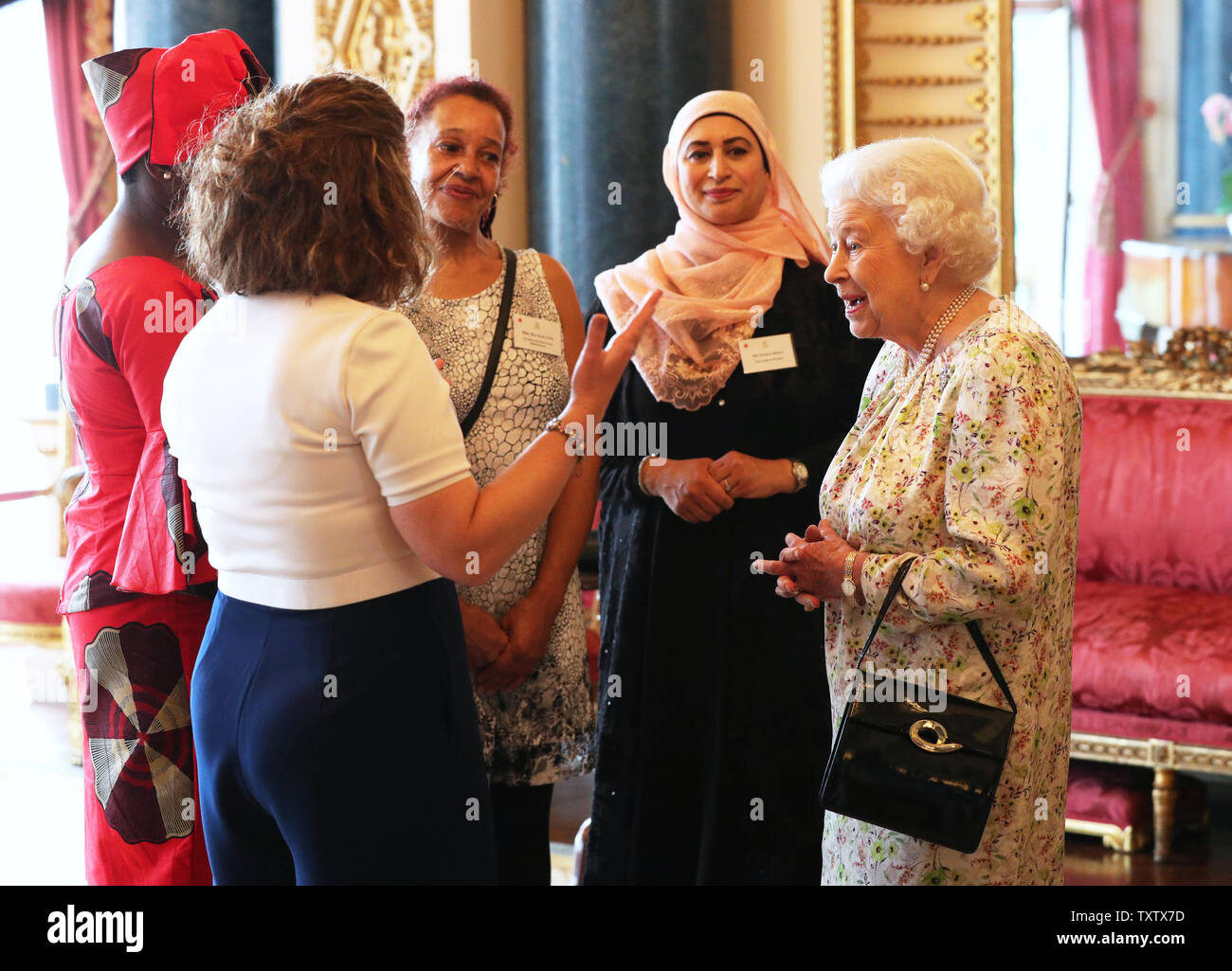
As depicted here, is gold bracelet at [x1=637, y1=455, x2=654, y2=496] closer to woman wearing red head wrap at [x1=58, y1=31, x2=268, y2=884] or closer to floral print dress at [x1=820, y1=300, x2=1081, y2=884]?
floral print dress at [x1=820, y1=300, x2=1081, y2=884]

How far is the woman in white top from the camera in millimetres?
1435

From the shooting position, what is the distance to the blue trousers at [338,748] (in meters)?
1.46

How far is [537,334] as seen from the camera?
231 cm

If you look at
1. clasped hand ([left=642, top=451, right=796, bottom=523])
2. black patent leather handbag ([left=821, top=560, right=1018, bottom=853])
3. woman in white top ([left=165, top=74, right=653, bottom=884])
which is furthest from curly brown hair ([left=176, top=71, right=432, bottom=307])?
clasped hand ([left=642, top=451, right=796, bottom=523])

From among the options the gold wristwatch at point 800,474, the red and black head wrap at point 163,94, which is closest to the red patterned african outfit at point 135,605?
the red and black head wrap at point 163,94

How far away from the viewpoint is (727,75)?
14.0 feet

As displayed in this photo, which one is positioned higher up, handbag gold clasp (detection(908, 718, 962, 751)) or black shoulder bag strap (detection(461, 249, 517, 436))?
black shoulder bag strap (detection(461, 249, 517, 436))

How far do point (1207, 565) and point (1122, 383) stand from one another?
66 centimetres

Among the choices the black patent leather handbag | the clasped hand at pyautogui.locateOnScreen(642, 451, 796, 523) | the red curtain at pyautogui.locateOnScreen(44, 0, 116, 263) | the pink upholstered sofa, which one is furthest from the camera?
the red curtain at pyautogui.locateOnScreen(44, 0, 116, 263)

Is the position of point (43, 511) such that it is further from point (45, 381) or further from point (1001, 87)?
point (1001, 87)

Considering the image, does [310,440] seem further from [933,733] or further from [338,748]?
[933,733]

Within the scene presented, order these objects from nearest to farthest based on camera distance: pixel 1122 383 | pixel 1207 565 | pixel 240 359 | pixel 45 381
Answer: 1. pixel 240 359
2. pixel 1207 565
3. pixel 1122 383
4. pixel 45 381

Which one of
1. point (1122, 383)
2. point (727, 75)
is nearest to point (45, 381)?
point (727, 75)

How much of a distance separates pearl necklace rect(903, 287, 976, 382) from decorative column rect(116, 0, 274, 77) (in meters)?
3.34
